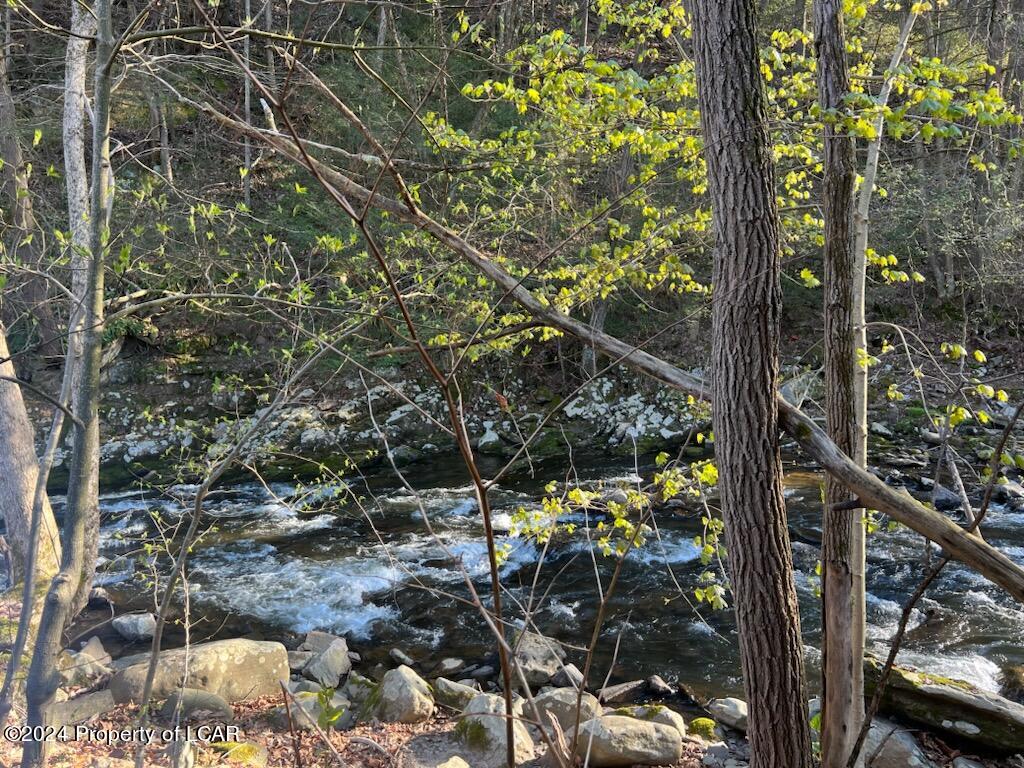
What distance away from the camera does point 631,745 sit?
4758mm

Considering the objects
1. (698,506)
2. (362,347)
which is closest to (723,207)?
(698,506)

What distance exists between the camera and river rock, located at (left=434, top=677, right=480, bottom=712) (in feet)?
18.6

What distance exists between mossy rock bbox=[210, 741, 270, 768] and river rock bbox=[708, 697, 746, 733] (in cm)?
318

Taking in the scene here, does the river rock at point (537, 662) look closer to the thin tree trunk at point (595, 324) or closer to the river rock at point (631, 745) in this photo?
the river rock at point (631, 745)

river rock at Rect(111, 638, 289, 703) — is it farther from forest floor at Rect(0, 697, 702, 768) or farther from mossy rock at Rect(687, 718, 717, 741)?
mossy rock at Rect(687, 718, 717, 741)

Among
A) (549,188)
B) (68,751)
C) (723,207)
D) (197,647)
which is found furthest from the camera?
(549,188)

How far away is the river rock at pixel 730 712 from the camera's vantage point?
5.36m

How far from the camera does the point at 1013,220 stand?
1162cm

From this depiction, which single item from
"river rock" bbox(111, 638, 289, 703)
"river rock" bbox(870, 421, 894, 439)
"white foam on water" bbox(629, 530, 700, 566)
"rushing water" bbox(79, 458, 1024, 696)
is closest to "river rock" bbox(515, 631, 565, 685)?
"rushing water" bbox(79, 458, 1024, 696)

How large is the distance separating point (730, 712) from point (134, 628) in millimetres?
5370

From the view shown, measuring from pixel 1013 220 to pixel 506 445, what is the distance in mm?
8791

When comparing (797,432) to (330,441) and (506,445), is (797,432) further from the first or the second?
(330,441)

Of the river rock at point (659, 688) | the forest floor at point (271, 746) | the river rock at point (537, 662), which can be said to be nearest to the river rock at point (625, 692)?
the river rock at point (659, 688)

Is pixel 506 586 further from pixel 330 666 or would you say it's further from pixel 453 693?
pixel 330 666
